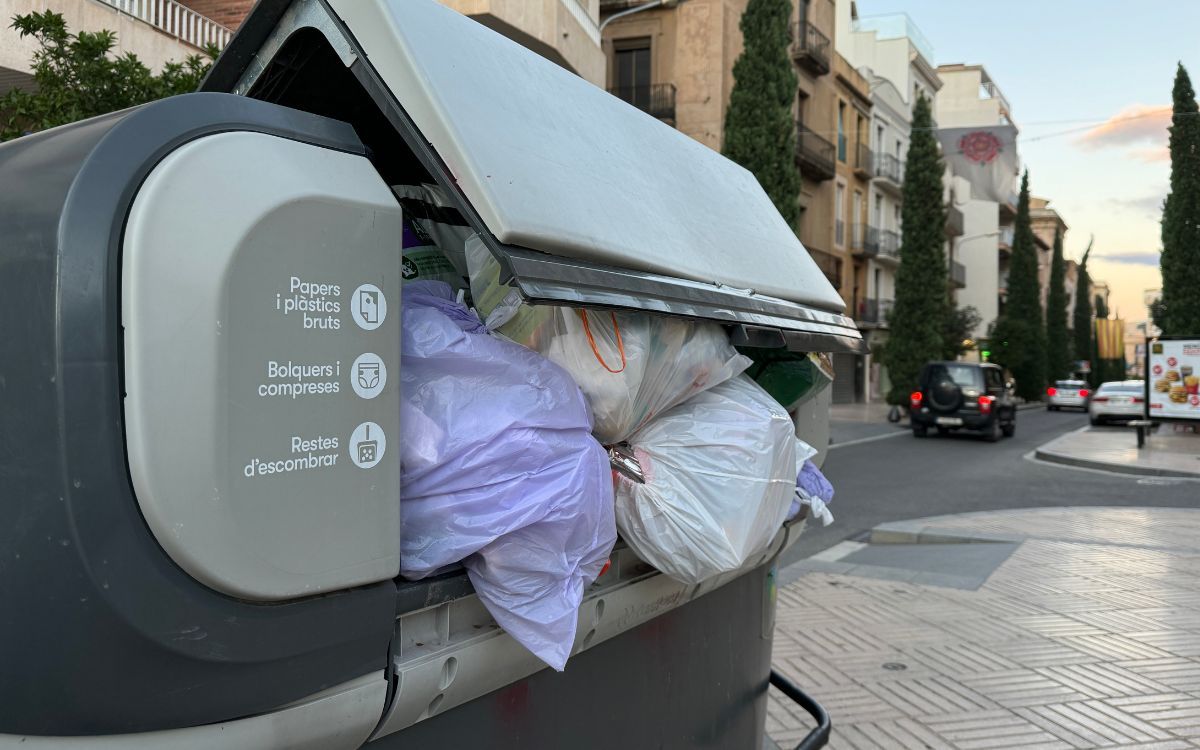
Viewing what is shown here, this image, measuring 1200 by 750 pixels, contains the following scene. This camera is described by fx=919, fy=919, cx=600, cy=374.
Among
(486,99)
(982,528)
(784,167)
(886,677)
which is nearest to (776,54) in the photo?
(784,167)

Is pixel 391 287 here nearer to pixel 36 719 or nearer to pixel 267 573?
pixel 267 573

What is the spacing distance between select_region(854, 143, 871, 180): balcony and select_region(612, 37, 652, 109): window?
14.0 m

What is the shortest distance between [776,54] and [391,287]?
948 inches

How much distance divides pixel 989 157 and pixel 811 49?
A: 1382 cm

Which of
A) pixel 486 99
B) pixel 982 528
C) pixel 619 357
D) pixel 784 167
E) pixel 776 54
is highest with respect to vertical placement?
pixel 776 54

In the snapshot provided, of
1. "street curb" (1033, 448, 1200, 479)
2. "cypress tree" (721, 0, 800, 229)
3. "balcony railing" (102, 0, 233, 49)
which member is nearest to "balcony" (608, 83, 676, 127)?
"cypress tree" (721, 0, 800, 229)

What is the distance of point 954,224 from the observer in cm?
5131

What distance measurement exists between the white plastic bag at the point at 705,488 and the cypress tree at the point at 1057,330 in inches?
2259

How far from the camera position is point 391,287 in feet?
4.54

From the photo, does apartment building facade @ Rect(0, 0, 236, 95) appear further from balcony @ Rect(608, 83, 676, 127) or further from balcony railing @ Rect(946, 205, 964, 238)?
balcony railing @ Rect(946, 205, 964, 238)

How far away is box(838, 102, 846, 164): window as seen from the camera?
121ft

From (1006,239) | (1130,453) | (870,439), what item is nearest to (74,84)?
(1130,453)

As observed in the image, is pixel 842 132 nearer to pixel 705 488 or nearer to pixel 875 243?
pixel 875 243

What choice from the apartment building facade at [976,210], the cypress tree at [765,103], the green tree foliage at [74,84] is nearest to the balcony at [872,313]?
the apartment building facade at [976,210]
